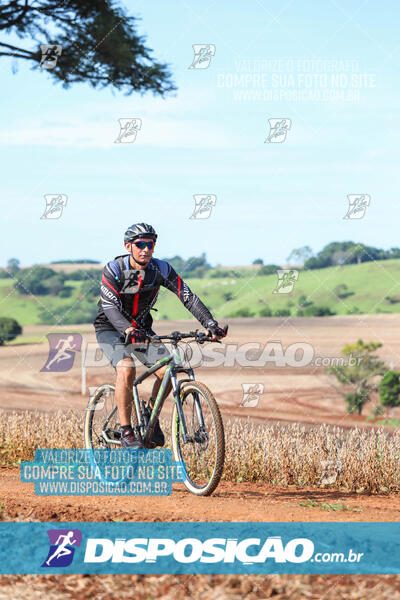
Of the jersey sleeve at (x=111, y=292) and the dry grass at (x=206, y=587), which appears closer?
the dry grass at (x=206, y=587)

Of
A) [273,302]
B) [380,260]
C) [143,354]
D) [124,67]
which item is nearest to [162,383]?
[143,354]

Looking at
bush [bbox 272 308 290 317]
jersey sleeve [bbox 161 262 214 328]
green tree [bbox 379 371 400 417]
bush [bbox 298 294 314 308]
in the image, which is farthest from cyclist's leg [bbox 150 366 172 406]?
bush [bbox 298 294 314 308]

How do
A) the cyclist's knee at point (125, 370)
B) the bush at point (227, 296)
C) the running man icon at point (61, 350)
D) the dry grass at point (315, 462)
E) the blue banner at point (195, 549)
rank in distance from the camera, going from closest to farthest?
the blue banner at point (195, 549) < the cyclist's knee at point (125, 370) < the dry grass at point (315, 462) < the running man icon at point (61, 350) < the bush at point (227, 296)

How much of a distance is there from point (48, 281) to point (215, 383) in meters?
34.0

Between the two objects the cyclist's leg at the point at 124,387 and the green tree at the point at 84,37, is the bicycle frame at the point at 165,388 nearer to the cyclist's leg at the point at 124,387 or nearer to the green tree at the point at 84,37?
the cyclist's leg at the point at 124,387

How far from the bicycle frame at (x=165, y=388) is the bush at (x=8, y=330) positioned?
38.9 metres

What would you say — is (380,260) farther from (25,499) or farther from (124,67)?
(25,499)

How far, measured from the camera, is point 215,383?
34250 mm

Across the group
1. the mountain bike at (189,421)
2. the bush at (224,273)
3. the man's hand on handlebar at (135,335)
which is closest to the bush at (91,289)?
the mountain bike at (189,421)

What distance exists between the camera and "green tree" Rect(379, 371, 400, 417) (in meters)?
28.2

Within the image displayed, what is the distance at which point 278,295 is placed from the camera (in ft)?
210

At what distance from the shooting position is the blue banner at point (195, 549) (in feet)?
17.3

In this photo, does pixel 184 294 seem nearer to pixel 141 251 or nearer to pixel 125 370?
pixel 141 251

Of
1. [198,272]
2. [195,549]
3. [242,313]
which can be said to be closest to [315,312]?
[242,313]
